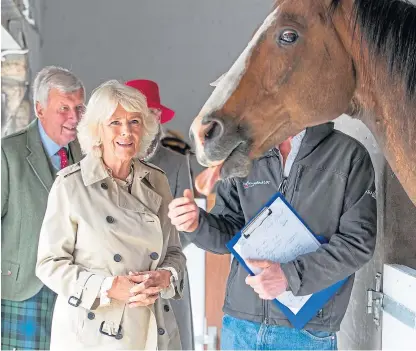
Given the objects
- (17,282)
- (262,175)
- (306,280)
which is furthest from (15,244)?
(306,280)

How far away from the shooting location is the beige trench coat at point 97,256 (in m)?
1.63

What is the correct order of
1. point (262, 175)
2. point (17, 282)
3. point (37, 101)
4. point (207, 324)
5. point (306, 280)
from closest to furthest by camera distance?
point (306, 280) → point (262, 175) → point (17, 282) → point (37, 101) → point (207, 324)

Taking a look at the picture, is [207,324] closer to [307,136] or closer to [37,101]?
[37,101]

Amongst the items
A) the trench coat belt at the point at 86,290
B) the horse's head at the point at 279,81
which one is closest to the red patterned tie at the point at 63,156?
the trench coat belt at the point at 86,290

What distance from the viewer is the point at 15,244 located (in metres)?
2.06

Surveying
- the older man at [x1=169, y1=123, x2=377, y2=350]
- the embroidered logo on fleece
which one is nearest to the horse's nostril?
the older man at [x1=169, y1=123, x2=377, y2=350]

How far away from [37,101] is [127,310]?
3.16ft

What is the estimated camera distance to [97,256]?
5.44ft

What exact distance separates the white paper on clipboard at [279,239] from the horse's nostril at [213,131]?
395 millimetres

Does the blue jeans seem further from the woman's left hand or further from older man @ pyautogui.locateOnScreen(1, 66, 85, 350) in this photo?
older man @ pyautogui.locateOnScreen(1, 66, 85, 350)

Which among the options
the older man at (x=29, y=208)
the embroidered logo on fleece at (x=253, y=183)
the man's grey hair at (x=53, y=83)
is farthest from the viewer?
the man's grey hair at (x=53, y=83)

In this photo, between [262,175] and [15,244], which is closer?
[262,175]

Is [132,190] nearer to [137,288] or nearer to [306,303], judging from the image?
[137,288]

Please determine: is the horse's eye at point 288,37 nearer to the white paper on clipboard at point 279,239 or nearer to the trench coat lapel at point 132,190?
the white paper on clipboard at point 279,239
